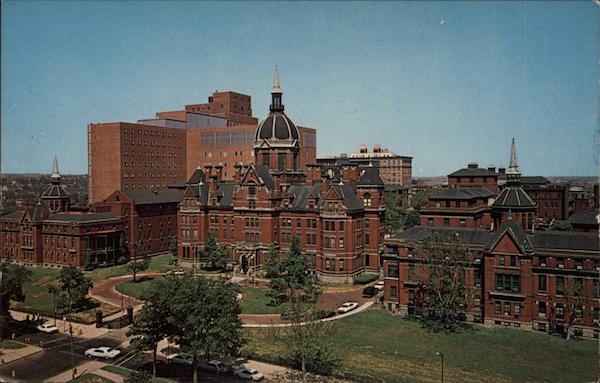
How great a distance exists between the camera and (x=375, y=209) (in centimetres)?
7769

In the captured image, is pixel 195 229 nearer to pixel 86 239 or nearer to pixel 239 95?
pixel 86 239

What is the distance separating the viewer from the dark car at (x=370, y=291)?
67.3m

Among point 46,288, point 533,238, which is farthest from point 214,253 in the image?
point 533,238

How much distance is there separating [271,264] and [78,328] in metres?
27.3

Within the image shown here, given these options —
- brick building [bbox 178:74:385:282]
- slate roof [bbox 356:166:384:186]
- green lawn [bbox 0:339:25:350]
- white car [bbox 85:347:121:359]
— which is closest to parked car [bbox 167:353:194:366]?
white car [bbox 85:347:121:359]

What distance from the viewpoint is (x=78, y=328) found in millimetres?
55000

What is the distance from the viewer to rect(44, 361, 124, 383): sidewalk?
40.2 meters

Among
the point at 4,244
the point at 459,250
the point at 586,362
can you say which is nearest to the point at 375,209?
the point at 459,250

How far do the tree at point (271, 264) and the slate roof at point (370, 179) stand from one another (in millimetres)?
17516

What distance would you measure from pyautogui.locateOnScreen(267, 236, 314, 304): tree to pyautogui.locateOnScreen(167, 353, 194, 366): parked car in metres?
15.8

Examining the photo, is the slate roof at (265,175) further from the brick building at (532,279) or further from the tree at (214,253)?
the brick building at (532,279)

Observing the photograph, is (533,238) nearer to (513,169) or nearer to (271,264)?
(513,169)

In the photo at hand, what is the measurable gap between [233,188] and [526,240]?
52.0 m

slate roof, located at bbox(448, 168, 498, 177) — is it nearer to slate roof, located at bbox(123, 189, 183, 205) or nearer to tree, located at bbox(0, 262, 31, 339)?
slate roof, located at bbox(123, 189, 183, 205)
